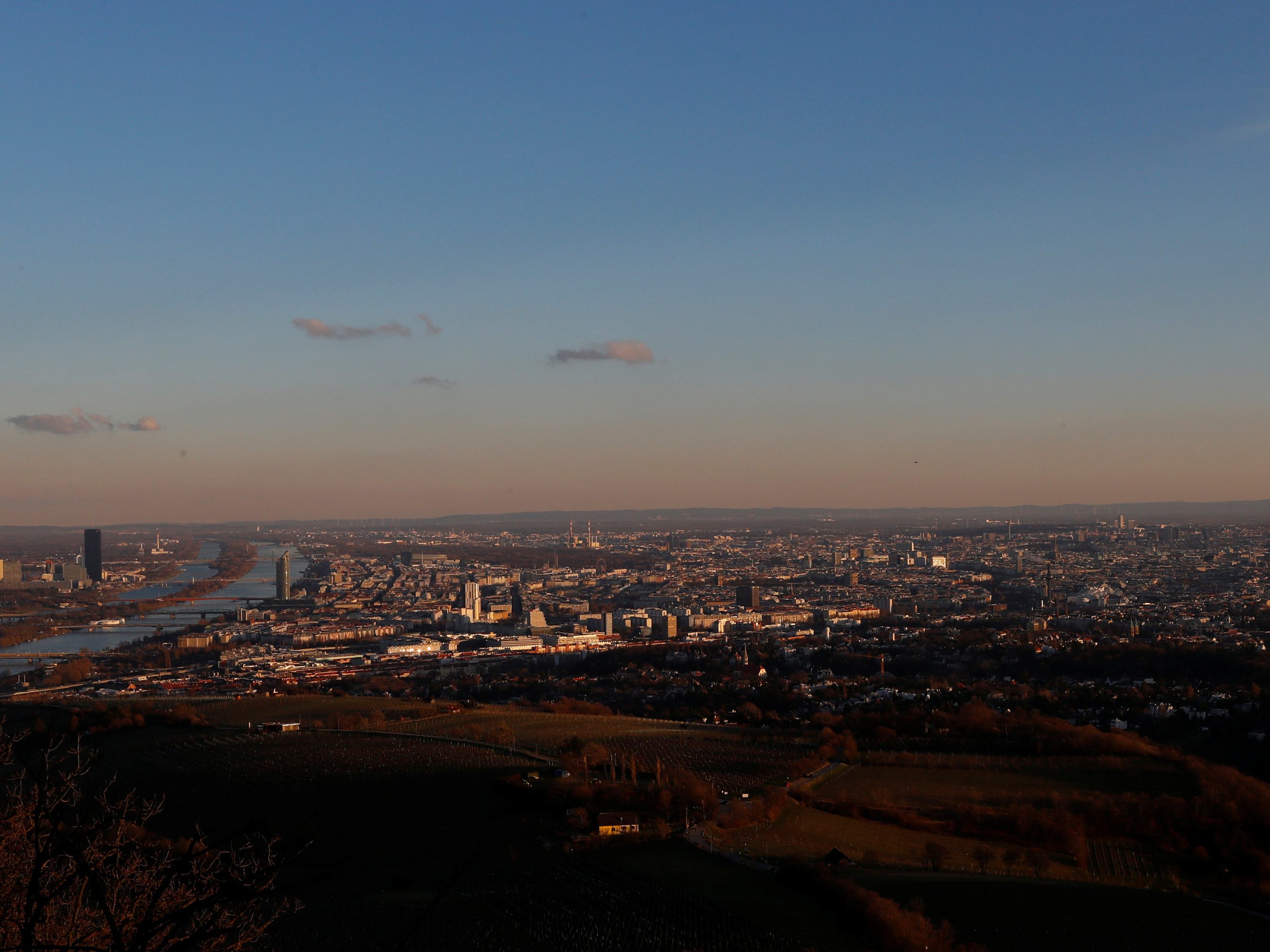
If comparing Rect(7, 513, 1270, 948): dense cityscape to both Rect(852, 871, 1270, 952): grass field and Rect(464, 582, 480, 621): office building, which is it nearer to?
Rect(852, 871, 1270, 952): grass field

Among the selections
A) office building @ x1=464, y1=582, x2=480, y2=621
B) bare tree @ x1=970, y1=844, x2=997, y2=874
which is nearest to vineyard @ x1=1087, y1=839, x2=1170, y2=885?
bare tree @ x1=970, y1=844, x2=997, y2=874

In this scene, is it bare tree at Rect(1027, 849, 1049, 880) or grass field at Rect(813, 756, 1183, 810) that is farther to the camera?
grass field at Rect(813, 756, 1183, 810)

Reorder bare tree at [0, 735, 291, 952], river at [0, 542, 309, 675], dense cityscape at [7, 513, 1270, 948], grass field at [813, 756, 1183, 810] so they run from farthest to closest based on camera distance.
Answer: river at [0, 542, 309, 675]
grass field at [813, 756, 1183, 810]
dense cityscape at [7, 513, 1270, 948]
bare tree at [0, 735, 291, 952]

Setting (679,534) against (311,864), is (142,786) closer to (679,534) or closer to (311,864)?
(311,864)

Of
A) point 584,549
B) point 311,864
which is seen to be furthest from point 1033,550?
point 311,864

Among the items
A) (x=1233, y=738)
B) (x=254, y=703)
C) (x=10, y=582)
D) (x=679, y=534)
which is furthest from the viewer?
(x=679, y=534)

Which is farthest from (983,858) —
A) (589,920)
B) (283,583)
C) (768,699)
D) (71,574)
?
(71,574)

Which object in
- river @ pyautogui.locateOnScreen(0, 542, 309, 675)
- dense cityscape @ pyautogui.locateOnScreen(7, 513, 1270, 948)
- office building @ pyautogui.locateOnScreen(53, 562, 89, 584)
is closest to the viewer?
dense cityscape @ pyautogui.locateOnScreen(7, 513, 1270, 948)
